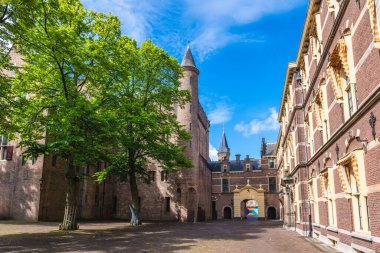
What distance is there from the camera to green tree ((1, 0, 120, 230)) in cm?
1519

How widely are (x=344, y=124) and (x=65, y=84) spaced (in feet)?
46.5

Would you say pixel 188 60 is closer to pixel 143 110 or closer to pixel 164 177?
pixel 164 177

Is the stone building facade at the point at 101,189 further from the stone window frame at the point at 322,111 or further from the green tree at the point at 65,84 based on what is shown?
the stone window frame at the point at 322,111

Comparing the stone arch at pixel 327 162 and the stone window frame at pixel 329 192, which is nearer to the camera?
the stone window frame at pixel 329 192

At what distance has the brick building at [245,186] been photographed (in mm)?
52656

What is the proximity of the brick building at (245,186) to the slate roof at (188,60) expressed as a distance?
82.1 feet

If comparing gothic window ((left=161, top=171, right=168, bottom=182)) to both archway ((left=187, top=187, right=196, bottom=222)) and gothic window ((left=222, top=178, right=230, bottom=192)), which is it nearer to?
archway ((left=187, top=187, right=196, bottom=222))

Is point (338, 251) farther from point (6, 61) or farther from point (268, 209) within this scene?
point (268, 209)

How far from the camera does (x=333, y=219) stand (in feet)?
41.4

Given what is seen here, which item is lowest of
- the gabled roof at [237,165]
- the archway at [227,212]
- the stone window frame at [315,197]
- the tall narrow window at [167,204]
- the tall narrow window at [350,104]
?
the archway at [227,212]

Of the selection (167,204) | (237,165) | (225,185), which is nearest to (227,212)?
(225,185)

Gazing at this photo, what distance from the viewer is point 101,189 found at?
123 ft

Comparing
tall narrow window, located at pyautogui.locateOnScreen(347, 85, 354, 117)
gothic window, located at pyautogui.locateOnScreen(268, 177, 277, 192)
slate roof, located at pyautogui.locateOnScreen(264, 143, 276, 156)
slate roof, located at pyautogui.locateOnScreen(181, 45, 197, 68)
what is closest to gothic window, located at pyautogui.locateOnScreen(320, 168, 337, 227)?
tall narrow window, located at pyautogui.locateOnScreen(347, 85, 354, 117)

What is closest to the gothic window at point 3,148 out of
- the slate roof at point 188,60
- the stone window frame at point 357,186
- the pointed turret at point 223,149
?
the slate roof at point 188,60
